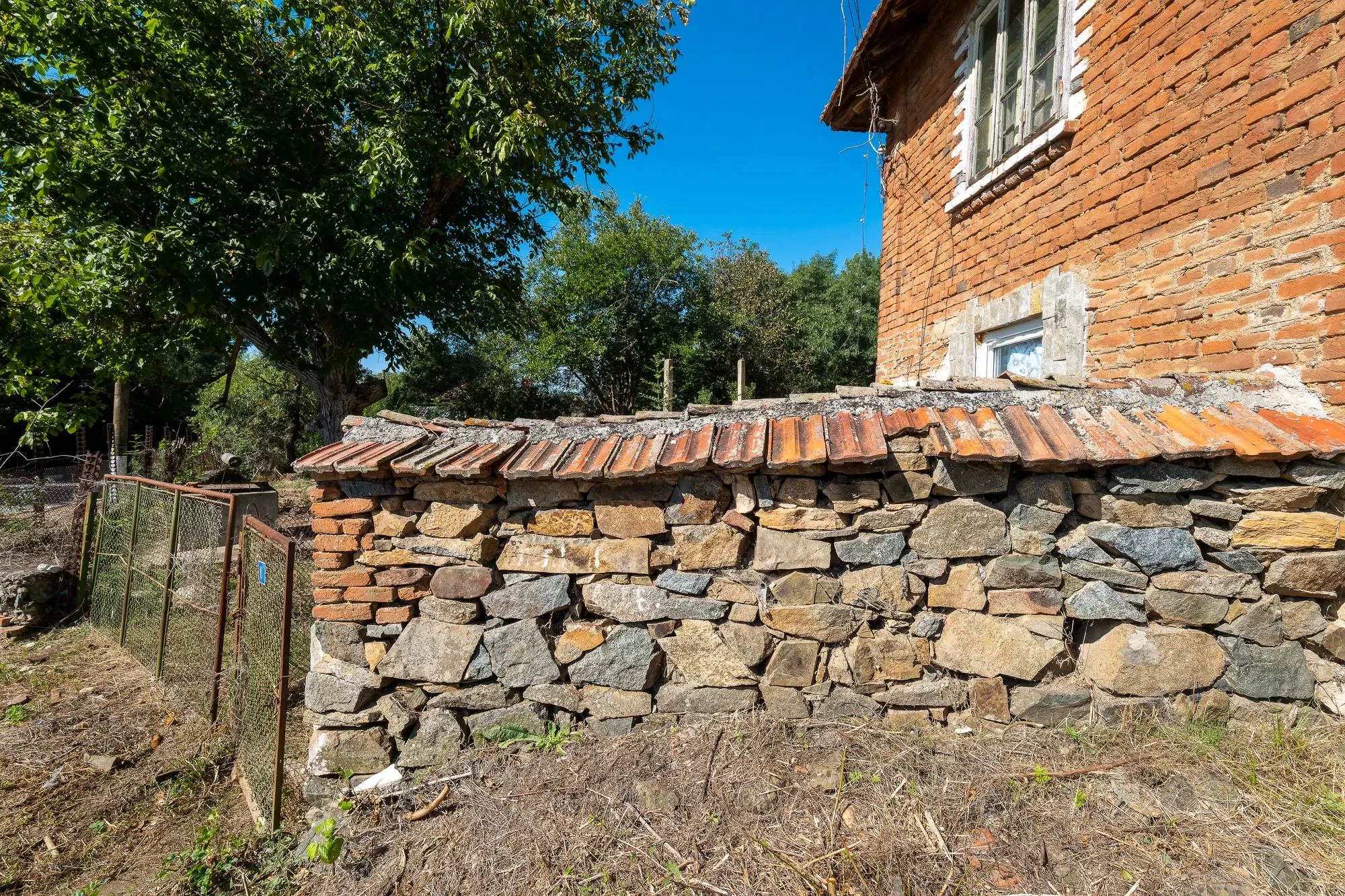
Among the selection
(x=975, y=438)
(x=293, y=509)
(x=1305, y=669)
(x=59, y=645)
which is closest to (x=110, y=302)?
(x=59, y=645)

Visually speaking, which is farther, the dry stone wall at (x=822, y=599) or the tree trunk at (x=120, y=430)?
the tree trunk at (x=120, y=430)

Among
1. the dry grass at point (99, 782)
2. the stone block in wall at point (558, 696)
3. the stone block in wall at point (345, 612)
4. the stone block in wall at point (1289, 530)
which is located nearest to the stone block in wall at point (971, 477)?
the stone block in wall at point (1289, 530)

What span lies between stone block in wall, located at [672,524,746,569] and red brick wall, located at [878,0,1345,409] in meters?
2.53

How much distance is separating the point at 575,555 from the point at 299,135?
22.8 ft

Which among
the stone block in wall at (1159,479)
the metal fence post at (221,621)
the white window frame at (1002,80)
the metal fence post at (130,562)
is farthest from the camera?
the metal fence post at (130,562)

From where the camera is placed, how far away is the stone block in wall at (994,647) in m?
2.39

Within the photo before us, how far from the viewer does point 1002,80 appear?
4.24 meters

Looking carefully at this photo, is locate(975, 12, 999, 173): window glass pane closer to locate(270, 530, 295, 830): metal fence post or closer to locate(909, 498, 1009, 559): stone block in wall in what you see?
locate(909, 498, 1009, 559): stone block in wall

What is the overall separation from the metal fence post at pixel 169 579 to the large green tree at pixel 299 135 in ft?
8.56

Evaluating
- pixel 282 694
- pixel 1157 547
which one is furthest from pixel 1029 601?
pixel 282 694

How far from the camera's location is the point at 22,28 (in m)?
5.08

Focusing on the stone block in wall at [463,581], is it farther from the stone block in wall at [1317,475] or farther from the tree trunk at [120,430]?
the tree trunk at [120,430]

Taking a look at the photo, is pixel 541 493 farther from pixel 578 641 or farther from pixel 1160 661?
pixel 1160 661

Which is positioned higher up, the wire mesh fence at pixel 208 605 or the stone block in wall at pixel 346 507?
the stone block in wall at pixel 346 507
